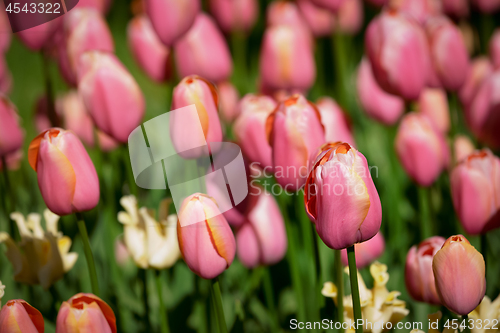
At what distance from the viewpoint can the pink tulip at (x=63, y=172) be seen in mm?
467

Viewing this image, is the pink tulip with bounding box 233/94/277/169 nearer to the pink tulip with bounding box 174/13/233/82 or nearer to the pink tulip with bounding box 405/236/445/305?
the pink tulip with bounding box 405/236/445/305

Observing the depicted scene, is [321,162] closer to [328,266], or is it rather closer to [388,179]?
[328,266]

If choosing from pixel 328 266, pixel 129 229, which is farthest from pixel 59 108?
pixel 328 266

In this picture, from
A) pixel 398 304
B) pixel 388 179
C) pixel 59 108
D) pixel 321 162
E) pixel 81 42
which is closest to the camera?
pixel 321 162

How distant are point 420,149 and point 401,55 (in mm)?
150

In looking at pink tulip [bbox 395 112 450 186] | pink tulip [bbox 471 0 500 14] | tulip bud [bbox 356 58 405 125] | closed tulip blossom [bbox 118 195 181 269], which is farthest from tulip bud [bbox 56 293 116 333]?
pink tulip [bbox 471 0 500 14]

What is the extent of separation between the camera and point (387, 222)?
0.87m

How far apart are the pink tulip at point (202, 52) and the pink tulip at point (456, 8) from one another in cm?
58

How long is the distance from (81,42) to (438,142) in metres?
0.62

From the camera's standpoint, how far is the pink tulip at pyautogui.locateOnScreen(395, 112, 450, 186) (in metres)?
0.67

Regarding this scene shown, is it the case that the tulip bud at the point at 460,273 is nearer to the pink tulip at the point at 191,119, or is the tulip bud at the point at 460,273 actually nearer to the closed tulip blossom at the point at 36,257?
the pink tulip at the point at 191,119

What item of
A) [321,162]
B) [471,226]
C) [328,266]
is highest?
[321,162]

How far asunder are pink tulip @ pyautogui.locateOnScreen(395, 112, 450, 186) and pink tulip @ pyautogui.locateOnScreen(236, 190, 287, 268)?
0.72ft

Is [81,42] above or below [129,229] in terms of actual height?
above
